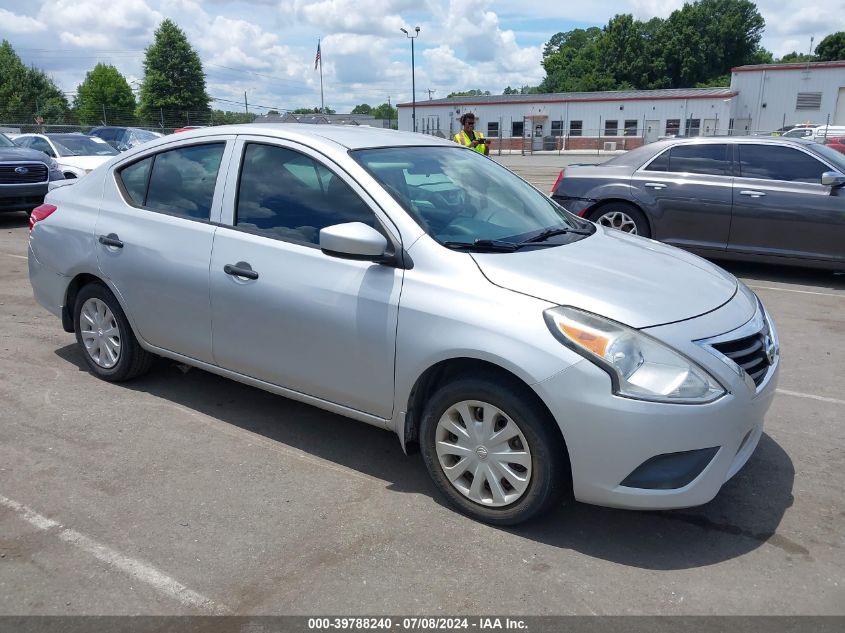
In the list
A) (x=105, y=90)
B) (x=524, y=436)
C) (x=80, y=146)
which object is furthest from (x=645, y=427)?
(x=105, y=90)

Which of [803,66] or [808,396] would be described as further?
[803,66]

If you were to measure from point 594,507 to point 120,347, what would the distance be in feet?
10.5

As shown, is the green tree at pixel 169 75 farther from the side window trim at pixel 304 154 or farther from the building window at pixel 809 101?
the side window trim at pixel 304 154

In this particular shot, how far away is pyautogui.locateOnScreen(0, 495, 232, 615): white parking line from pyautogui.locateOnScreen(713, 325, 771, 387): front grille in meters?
2.28

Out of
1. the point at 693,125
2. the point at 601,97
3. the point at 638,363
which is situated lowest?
the point at 693,125

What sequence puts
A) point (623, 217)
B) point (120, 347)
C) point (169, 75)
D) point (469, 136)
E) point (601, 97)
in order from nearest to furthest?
point (120, 347)
point (623, 217)
point (469, 136)
point (601, 97)
point (169, 75)

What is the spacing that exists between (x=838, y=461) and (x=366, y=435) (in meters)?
2.62

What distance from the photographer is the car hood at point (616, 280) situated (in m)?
3.14

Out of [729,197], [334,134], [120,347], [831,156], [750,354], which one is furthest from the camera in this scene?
[729,197]

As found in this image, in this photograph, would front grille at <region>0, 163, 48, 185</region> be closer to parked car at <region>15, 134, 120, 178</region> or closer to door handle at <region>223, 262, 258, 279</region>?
parked car at <region>15, 134, 120, 178</region>

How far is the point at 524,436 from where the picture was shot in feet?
10.3

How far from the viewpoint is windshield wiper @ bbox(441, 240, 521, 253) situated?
3.53 m

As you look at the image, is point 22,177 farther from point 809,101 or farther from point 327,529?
point 809,101

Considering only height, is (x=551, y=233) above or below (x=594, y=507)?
above
